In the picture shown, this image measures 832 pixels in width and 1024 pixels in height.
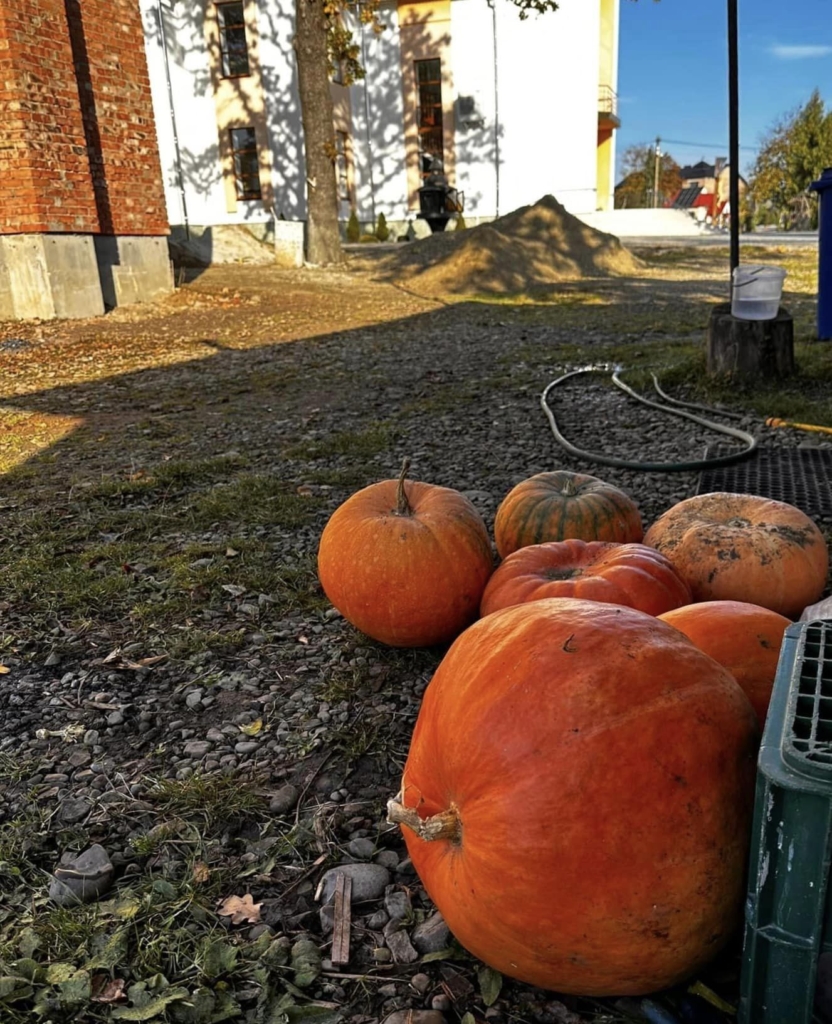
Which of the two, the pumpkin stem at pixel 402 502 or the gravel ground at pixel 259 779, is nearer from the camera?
the gravel ground at pixel 259 779

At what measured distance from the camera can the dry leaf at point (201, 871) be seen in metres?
1.77

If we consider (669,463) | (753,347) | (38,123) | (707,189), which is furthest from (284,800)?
(707,189)

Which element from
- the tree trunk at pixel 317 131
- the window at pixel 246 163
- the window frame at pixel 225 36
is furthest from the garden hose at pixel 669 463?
the window frame at pixel 225 36

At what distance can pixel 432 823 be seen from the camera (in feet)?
4.64

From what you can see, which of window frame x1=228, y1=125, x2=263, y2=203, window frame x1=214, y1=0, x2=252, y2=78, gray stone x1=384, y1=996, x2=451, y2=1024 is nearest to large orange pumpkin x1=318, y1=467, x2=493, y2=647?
gray stone x1=384, y1=996, x2=451, y2=1024

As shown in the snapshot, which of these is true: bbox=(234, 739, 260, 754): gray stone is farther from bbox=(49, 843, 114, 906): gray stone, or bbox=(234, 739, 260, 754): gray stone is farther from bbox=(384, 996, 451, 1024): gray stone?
bbox=(384, 996, 451, 1024): gray stone

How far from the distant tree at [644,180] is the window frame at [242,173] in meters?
39.4

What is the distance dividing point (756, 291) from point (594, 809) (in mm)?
5770

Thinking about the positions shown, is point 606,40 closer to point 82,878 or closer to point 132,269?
point 132,269

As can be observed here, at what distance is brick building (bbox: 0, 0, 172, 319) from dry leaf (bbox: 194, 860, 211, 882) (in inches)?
423

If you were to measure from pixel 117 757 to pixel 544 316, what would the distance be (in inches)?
423

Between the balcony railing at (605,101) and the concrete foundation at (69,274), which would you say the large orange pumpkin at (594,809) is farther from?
the balcony railing at (605,101)

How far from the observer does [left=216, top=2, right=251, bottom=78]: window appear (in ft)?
89.8

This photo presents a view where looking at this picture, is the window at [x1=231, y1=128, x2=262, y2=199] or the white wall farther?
the white wall
